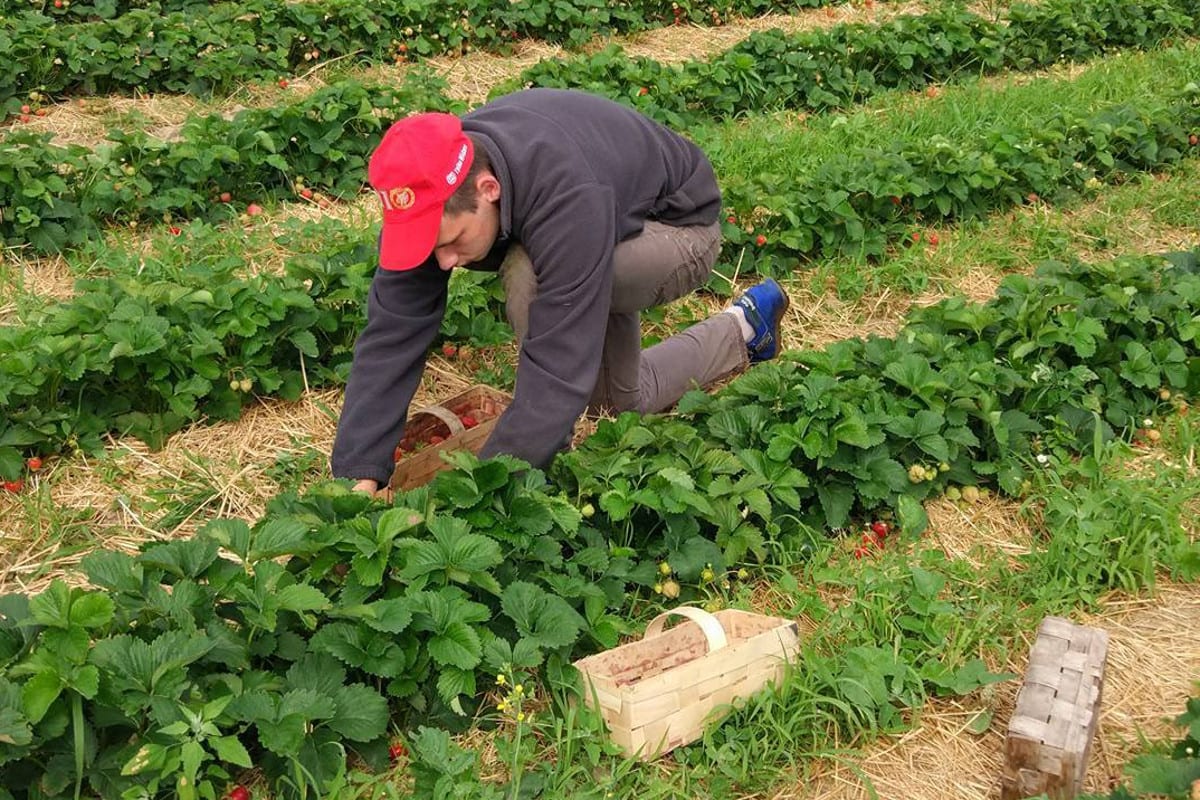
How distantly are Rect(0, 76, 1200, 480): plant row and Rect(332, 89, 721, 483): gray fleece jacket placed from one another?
109 cm

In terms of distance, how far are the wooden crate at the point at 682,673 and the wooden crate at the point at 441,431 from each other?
1.01 metres

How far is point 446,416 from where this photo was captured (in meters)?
4.03

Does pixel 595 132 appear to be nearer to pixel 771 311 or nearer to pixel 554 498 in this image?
pixel 554 498

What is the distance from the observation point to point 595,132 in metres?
3.48

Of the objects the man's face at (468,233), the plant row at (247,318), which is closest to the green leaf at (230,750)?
the man's face at (468,233)

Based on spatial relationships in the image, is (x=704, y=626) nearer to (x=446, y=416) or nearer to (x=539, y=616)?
(x=539, y=616)

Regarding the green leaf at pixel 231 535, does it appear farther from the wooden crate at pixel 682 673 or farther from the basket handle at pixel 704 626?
the basket handle at pixel 704 626

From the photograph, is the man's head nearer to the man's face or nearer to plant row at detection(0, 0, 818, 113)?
the man's face

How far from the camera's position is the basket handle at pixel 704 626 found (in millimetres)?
2986

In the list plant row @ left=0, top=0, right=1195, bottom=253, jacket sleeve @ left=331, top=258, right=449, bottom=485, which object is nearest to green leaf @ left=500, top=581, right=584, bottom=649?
jacket sleeve @ left=331, top=258, right=449, bottom=485

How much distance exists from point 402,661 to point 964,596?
1696 mm

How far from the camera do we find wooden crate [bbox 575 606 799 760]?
2830 mm

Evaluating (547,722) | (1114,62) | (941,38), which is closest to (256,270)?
(547,722)

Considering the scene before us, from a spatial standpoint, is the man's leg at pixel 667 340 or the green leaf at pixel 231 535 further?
the man's leg at pixel 667 340
